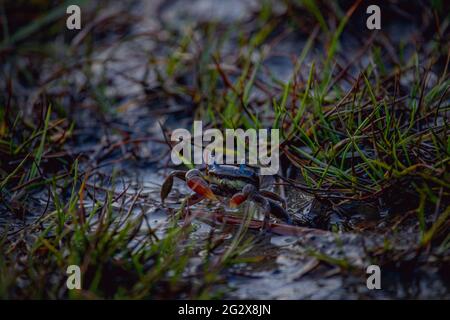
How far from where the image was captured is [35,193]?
10.0 feet

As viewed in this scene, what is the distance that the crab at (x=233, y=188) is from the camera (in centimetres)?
265

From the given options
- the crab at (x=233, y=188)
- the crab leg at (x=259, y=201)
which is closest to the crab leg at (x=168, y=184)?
the crab at (x=233, y=188)

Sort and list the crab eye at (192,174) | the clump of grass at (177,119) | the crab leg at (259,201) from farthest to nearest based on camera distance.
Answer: the crab eye at (192,174)
the crab leg at (259,201)
the clump of grass at (177,119)

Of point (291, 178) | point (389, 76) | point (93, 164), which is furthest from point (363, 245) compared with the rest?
point (93, 164)

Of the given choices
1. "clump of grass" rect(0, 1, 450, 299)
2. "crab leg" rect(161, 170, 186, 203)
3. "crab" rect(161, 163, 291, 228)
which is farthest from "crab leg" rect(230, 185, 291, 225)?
"crab leg" rect(161, 170, 186, 203)

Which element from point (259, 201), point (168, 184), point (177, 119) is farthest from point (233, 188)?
point (177, 119)

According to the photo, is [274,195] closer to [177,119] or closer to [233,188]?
[233,188]

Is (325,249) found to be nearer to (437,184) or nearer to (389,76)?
(437,184)

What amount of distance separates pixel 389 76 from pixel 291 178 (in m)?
0.77

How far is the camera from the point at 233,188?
2725mm

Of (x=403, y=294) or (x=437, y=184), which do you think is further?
(x=437, y=184)

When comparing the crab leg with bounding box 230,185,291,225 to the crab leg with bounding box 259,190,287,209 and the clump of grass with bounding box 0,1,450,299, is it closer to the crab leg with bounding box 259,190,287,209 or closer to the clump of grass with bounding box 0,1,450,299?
the crab leg with bounding box 259,190,287,209

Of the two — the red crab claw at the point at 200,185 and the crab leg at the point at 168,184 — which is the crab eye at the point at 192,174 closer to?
the red crab claw at the point at 200,185

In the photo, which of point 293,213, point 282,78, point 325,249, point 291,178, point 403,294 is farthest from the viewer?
point 282,78
